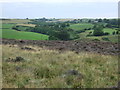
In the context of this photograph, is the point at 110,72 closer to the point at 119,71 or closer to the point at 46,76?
the point at 119,71

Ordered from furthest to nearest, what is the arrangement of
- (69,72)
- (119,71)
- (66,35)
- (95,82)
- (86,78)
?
(66,35) → (119,71) → (69,72) → (86,78) → (95,82)

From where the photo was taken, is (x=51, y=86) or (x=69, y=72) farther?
(x=69, y=72)

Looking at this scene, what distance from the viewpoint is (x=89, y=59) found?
982 centimetres

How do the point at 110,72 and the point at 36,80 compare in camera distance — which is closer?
the point at 36,80

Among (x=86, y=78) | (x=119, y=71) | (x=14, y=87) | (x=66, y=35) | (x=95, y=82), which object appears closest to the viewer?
(x=14, y=87)

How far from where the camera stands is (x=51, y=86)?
5.21 m

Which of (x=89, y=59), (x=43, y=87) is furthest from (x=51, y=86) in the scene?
(x=89, y=59)

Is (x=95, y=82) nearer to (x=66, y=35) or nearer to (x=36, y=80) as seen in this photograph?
(x=36, y=80)

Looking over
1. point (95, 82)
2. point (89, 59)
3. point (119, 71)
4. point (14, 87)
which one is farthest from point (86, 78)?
point (89, 59)

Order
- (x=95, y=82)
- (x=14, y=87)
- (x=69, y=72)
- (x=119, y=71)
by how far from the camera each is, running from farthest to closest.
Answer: (x=119, y=71)
(x=69, y=72)
(x=95, y=82)
(x=14, y=87)

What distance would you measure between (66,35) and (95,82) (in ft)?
206

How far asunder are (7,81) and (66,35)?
62.8m

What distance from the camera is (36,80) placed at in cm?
583

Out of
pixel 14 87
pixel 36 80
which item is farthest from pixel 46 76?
pixel 14 87
